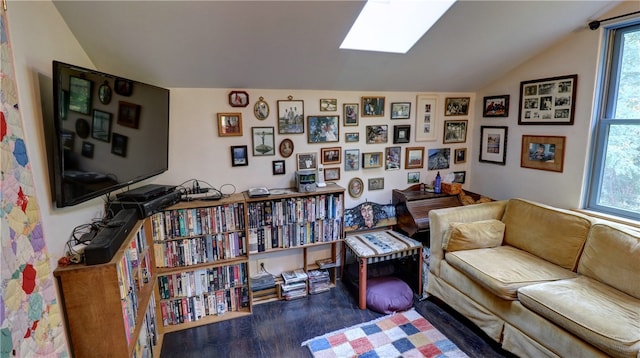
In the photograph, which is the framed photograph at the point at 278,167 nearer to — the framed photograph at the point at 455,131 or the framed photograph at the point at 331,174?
the framed photograph at the point at 331,174

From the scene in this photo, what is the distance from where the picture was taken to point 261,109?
2648 mm

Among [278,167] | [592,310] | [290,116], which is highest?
[290,116]

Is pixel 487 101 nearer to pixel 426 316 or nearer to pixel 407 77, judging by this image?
pixel 407 77

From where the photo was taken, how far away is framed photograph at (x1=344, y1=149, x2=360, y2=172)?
9.87 feet

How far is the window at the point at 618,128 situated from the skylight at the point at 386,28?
1.46m

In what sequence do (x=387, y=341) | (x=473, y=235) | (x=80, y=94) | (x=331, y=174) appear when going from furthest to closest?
(x=331, y=174), (x=473, y=235), (x=387, y=341), (x=80, y=94)

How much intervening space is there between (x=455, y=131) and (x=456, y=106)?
271mm

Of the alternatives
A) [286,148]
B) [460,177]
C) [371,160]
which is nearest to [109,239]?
[286,148]

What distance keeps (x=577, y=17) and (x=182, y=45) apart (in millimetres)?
2862

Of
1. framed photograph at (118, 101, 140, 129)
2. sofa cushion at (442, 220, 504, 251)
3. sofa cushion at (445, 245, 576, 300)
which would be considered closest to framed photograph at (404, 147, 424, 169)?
sofa cushion at (442, 220, 504, 251)

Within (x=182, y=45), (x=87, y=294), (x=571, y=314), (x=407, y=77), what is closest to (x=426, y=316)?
(x=571, y=314)

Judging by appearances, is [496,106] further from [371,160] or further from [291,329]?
[291,329]

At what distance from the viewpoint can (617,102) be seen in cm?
234

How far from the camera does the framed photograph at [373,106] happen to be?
9.74 ft
